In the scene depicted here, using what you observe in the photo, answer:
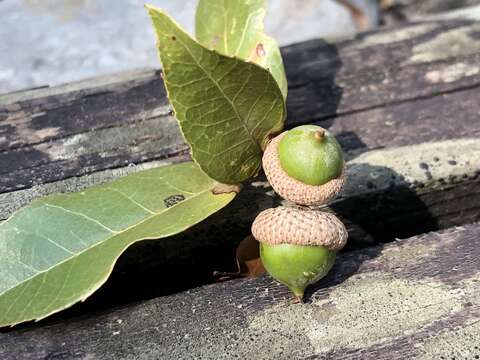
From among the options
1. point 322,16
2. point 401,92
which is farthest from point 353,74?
point 322,16

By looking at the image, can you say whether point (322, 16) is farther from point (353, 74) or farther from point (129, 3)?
point (353, 74)

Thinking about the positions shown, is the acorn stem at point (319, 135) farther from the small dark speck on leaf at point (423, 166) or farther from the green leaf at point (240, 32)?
the small dark speck on leaf at point (423, 166)

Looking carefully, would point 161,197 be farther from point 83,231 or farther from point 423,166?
point 423,166

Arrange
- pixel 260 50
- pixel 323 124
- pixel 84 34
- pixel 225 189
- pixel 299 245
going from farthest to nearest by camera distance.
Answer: pixel 84 34 < pixel 323 124 < pixel 260 50 < pixel 225 189 < pixel 299 245

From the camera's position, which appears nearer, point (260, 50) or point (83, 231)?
point (83, 231)

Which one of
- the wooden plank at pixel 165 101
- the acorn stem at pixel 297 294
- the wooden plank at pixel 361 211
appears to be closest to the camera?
the acorn stem at pixel 297 294

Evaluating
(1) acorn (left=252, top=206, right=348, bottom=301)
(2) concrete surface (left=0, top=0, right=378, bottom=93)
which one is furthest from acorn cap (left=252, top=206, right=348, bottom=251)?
(2) concrete surface (left=0, top=0, right=378, bottom=93)

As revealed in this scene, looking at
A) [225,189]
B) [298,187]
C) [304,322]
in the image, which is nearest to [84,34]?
[225,189]

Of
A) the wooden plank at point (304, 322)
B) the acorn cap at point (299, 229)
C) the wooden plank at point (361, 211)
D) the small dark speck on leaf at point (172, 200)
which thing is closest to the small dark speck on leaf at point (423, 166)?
the wooden plank at point (361, 211)
